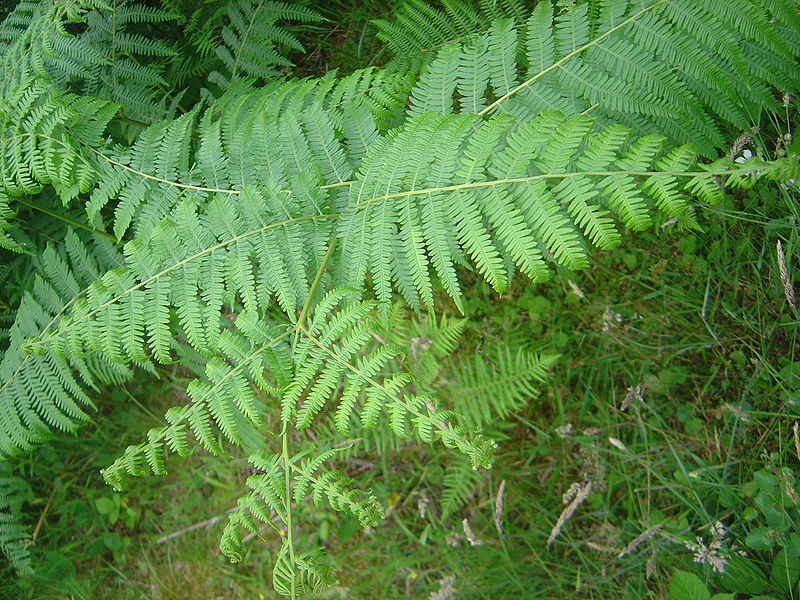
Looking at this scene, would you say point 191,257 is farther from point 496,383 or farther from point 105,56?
point 496,383

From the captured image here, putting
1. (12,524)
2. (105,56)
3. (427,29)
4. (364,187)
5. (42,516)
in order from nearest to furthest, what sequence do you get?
(364,187)
(427,29)
(105,56)
(12,524)
(42,516)

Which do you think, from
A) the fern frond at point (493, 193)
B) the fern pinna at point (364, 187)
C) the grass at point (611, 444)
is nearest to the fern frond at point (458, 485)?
the grass at point (611, 444)

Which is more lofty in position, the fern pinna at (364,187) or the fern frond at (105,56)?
the fern frond at (105,56)

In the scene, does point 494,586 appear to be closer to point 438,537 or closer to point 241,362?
point 438,537

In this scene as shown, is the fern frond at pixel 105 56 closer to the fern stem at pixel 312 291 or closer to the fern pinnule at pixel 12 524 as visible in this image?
the fern stem at pixel 312 291

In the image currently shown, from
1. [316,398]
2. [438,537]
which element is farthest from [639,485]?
[316,398]

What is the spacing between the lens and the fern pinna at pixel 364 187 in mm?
1566

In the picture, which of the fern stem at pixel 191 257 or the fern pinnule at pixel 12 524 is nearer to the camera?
the fern stem at pixel 191 257

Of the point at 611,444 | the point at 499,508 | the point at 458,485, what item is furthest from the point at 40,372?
the point at 611,444

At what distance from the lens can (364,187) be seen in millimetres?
1819

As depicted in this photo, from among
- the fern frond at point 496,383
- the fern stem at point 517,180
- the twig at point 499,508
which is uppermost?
the fern stem at point 517,180

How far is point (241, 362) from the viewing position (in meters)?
1.81

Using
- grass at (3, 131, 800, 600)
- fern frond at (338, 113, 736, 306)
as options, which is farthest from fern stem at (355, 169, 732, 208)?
grass at (3, 131, 800, 600)

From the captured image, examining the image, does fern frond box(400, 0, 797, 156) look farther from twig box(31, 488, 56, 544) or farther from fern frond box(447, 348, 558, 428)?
twig box(31, 488, 56, 544)
